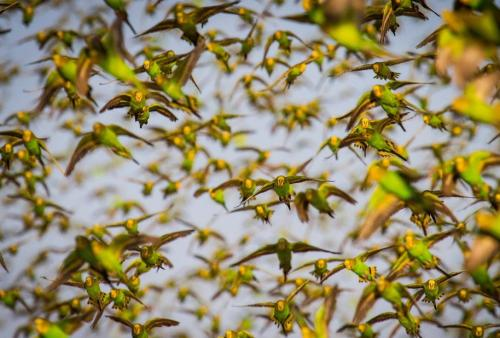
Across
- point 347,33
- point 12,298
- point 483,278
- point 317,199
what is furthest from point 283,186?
point 12,298

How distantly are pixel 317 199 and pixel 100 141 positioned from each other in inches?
86.1

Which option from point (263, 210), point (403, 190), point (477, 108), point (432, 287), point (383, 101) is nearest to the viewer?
point (477, 108)

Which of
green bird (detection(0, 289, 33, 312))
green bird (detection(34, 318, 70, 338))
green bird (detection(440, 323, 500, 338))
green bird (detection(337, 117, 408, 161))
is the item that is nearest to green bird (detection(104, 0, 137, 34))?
green bird (detection(337, 117, 408, 161))

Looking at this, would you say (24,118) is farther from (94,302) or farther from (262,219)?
(262,219)

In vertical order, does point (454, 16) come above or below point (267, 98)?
below

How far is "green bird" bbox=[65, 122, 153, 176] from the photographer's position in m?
3.43

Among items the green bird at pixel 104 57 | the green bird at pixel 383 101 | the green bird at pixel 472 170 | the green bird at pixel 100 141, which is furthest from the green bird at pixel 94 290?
the green bird at pixel 472 170

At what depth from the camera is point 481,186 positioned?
110 inches

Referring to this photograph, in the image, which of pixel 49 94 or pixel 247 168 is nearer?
pixel 49 94

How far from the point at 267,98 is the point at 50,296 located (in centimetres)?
460

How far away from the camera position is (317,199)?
4.36 m

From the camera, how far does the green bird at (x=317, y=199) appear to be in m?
4.34

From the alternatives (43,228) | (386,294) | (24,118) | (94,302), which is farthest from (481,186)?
(43,228)

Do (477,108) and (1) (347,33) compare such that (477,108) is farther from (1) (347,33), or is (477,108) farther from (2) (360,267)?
(2) (360,267)
